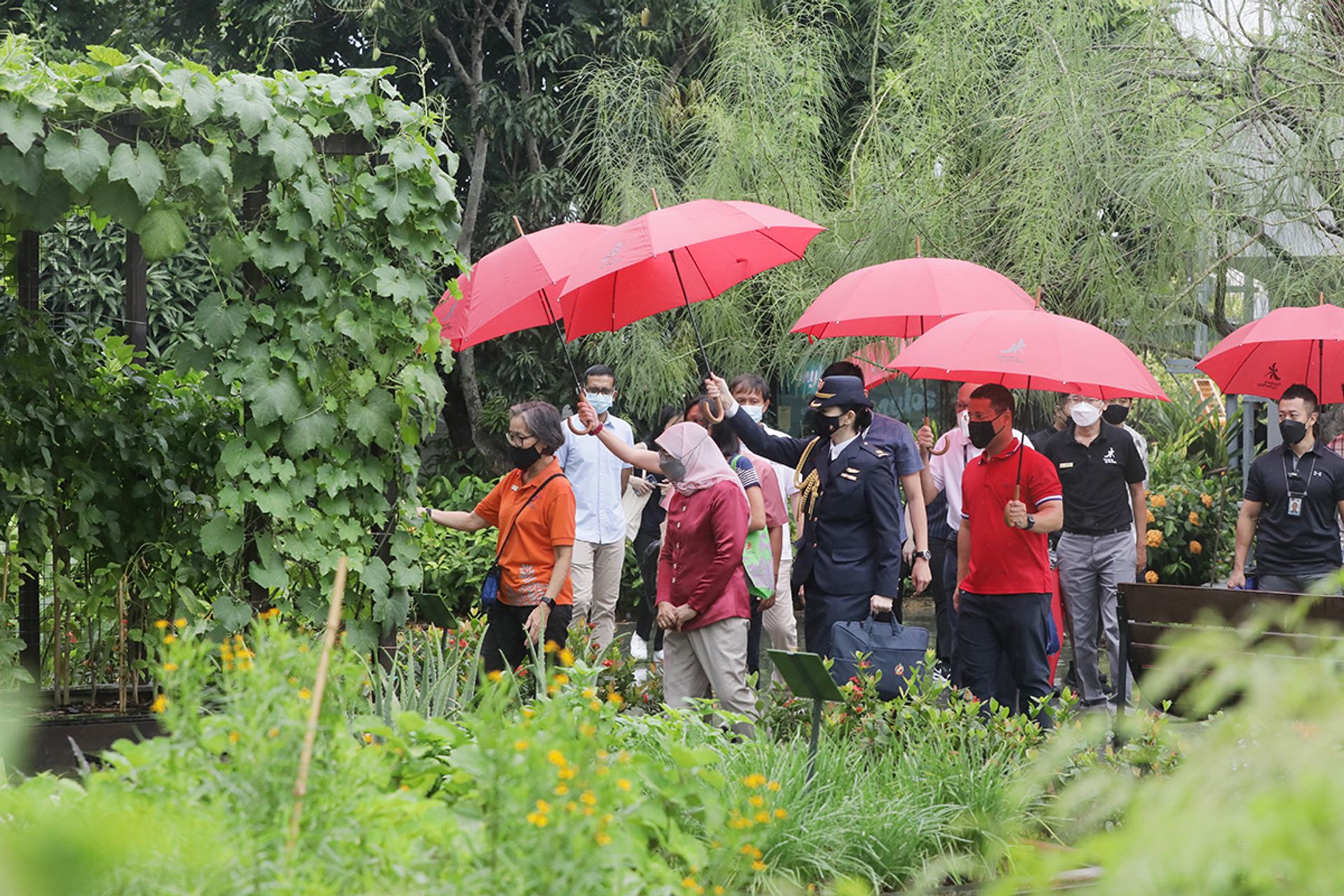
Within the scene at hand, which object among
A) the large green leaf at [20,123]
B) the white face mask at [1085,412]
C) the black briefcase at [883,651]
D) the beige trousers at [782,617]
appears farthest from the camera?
the white face mask at [1085,412]

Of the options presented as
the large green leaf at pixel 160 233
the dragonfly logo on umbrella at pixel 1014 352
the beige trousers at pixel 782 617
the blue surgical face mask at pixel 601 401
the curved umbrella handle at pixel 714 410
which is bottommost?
the beige trousers at pixel 782 617

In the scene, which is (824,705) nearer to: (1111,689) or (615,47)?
(1111,689)

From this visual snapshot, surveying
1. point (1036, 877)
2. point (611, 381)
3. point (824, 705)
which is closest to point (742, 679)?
point (824, 705)

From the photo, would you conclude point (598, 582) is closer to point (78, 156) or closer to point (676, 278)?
point (676, 278)

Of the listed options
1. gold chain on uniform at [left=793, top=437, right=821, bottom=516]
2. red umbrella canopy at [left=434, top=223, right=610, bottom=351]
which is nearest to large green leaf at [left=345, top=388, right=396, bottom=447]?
red umbrella canopy at [left=434, top=223, right=610, bottom=351]

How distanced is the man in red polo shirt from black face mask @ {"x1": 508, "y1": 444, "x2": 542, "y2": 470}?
192cm

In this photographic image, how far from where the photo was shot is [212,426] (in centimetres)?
602

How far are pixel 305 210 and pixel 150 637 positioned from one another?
6.56 feet

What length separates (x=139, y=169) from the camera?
4.45m

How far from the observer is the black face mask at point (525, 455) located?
6074 millimetres

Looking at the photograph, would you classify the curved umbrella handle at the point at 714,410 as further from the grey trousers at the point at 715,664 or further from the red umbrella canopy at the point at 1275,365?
the red umbrella canopy at the point at 1275,365

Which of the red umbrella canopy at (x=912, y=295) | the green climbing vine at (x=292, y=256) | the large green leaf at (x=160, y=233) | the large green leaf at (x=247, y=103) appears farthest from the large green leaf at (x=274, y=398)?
the red umbrella canopy at (x=912, y=295)

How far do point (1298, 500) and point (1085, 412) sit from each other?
46.4 inches

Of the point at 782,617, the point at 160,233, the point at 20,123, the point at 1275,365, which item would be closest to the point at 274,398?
the point at 160,233
